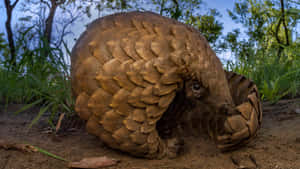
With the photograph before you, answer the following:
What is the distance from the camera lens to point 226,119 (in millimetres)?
1149

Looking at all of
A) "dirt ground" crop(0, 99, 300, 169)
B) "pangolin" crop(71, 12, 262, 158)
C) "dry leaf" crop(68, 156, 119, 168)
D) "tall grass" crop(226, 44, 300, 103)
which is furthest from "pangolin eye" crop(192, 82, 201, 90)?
"tall grass" crop(226, 44, 300, 103)

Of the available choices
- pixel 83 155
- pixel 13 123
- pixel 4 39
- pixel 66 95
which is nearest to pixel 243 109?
pixel 83 155

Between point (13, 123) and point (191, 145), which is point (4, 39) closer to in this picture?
point (13, 123)

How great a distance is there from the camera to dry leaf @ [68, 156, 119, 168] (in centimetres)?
107

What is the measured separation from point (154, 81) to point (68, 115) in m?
1.13

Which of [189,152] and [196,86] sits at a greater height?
[196,86]

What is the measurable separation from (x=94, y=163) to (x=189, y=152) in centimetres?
51

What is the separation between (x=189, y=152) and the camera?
1.30 m

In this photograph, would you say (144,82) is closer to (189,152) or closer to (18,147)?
(189,152)

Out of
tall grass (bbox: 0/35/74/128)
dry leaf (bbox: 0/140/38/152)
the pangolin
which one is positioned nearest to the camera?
the pangolin

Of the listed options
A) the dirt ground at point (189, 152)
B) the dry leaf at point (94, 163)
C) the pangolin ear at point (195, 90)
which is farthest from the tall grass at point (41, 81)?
the pangolin ear at point (195, 90)

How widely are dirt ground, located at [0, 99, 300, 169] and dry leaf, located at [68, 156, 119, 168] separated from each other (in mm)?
33

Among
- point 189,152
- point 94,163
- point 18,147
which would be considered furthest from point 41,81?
point 189,152

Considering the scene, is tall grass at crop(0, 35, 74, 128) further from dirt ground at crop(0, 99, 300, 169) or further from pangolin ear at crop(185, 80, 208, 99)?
pangolin ear at crop(185, 80, 208, 99)
